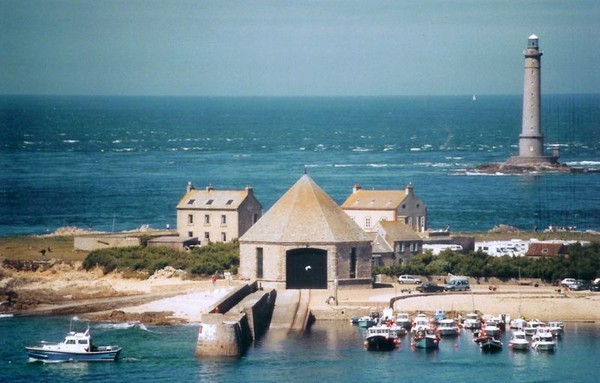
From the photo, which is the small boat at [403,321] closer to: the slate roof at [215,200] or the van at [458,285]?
the van at [458,285]

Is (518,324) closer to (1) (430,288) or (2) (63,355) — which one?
(1) (430,288)

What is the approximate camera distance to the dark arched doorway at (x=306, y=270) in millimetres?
70188

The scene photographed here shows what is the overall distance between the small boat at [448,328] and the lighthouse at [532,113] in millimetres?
86899

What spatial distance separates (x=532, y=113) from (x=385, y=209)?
69.9 m

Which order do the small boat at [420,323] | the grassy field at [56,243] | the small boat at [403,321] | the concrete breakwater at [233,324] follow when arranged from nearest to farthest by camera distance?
the concrete breakwater at [233,324], the small boat at [420,323], the small boat at [403,321], the grassy field at [56,243]

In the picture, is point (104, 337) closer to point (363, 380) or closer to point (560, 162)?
point (363, 380)

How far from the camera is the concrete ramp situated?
63625 millimetres

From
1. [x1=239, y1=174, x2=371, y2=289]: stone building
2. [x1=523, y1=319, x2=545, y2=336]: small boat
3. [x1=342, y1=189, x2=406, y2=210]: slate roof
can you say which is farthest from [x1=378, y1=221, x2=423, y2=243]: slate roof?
[x1=523, y1=319, x2=545, y2=336]: small boat

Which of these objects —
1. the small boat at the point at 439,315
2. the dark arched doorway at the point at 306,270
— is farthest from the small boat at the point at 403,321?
the dark arched doorway at the point at 306,270

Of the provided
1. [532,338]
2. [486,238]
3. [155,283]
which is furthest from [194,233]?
[532,338]

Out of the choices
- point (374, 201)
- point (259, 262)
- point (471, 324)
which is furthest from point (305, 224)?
point (374, 201)

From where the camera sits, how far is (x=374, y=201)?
83.4 metres

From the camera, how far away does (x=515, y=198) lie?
13188 centimetres

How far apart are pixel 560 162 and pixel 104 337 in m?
109
